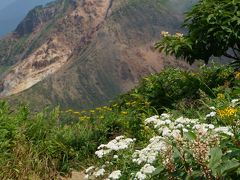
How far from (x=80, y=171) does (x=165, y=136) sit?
486cm

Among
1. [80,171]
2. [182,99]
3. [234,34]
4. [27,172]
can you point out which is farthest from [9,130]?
[234,34]

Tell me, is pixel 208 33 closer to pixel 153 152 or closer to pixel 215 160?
pixel 153 152

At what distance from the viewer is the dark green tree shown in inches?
357

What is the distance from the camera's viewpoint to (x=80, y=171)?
31.3 ft

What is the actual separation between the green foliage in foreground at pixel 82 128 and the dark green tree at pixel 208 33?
65cm

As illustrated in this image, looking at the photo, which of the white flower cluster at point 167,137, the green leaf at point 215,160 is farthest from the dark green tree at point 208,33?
the green leaf at point 215,160

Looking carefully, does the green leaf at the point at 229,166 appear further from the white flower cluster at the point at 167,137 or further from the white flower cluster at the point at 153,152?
the white flower cluster at the point at 153,152

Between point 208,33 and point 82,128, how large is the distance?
359 cm

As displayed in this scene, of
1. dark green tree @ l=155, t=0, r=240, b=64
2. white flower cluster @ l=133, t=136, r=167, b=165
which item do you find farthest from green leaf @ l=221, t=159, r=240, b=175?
dark green tree @ l=155, t=0, r=240, b=64

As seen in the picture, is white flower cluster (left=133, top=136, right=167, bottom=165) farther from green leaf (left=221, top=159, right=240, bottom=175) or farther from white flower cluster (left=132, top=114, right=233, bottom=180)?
green leaf (left=221, top=159, right=240, bottom=175)

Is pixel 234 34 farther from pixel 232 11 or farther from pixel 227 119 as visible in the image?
pixel 227 119

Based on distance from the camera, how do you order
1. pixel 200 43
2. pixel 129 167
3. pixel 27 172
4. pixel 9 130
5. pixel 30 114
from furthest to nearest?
pixel 30 114 → pixel 200 43 → pixel 9 130 → pixel 27 172 → pixel 129 167

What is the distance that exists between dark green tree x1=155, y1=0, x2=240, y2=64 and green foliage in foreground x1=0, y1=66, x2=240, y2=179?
0.65 meters

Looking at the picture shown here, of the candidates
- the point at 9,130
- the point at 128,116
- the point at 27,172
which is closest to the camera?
the point at 27,172
